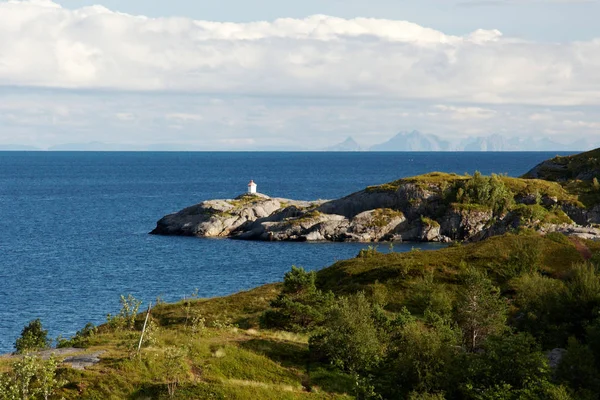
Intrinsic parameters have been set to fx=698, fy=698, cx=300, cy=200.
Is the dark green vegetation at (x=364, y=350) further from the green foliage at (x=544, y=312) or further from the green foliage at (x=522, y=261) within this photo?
the green foliage at (x=522, y=261)

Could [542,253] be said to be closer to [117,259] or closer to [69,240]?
[117,259]

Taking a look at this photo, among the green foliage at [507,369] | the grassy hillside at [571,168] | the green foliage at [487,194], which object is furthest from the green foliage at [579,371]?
the grassy hillside at [571,168]

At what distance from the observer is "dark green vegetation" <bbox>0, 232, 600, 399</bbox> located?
3212 centimetres

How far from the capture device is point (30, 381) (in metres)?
29.4

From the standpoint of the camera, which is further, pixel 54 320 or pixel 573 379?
pixel 54 320

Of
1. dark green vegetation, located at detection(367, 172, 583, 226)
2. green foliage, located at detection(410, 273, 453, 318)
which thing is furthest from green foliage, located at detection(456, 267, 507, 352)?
dark green vegetation, located at detection(367, 172, 583, 226)

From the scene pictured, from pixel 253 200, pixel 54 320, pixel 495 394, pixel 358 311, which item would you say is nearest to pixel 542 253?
pixel 358 311

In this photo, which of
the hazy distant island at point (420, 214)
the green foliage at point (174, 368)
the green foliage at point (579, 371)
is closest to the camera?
the green foliage at point (174, 368)

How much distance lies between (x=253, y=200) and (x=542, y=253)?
88.1 meters

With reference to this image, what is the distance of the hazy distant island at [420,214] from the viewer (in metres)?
120

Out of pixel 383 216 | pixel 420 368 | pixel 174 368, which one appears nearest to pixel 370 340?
pixel 420 368

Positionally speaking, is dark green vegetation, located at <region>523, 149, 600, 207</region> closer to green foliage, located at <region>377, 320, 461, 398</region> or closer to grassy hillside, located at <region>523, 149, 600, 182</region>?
grassy hillside, located at <region>523, 149, 600, 182</region>

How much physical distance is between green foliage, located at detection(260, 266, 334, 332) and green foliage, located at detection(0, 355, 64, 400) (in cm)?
1902

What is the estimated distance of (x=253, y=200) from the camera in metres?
144
